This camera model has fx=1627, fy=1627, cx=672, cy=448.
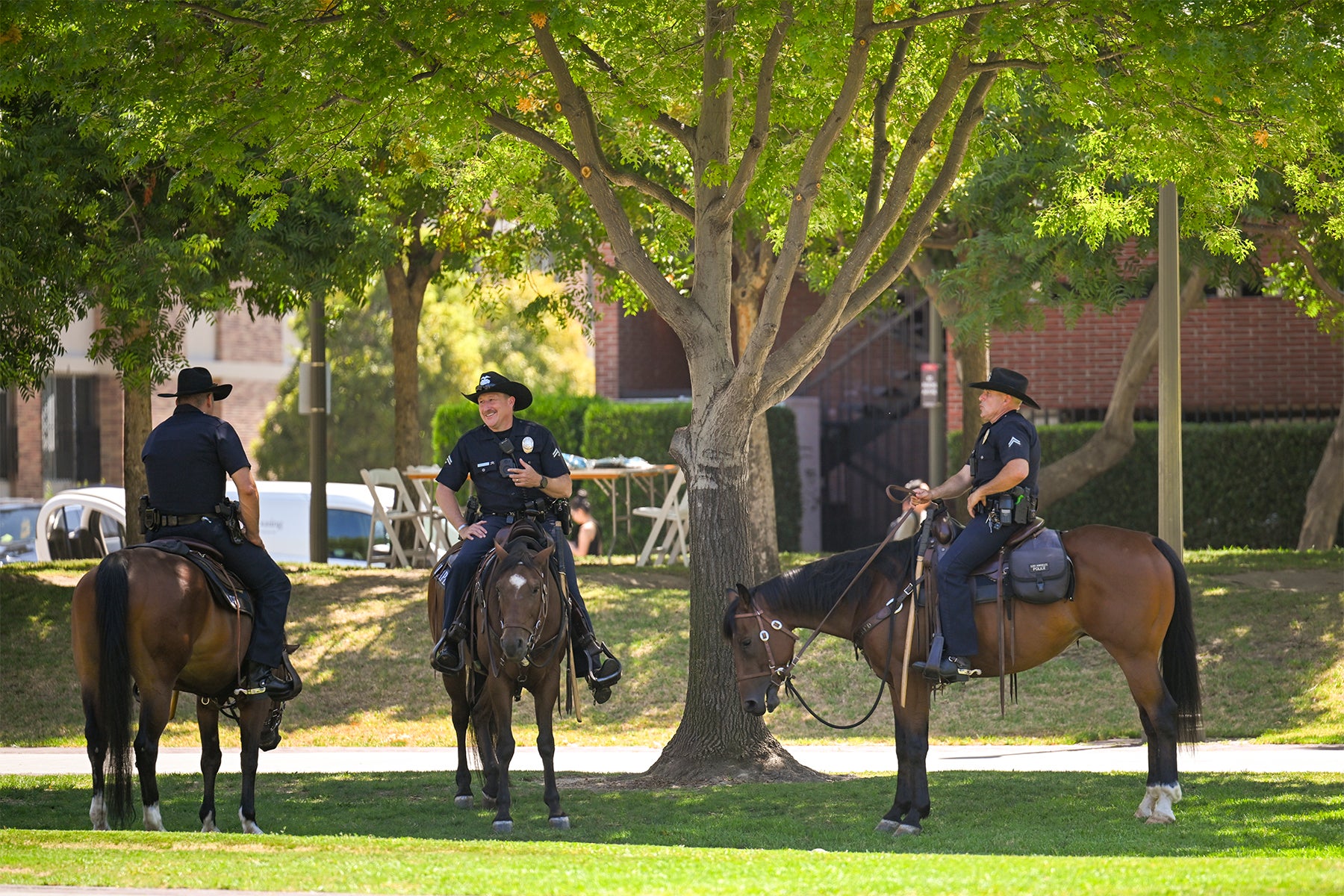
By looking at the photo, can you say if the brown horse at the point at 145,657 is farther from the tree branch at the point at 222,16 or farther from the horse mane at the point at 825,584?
the tree branch at the point at 222,16

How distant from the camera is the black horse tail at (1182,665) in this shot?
9.49 metres

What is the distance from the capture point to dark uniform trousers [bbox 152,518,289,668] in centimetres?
958

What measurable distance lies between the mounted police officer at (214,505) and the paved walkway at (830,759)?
9.80 ft

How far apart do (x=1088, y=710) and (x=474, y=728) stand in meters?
6.43

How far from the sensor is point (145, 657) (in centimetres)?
904

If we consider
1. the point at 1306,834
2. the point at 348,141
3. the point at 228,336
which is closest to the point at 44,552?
the point at 348,141

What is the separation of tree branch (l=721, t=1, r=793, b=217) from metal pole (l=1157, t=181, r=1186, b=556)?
3676 mm

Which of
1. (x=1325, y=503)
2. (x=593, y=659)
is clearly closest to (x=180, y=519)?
(x=593, y=659)

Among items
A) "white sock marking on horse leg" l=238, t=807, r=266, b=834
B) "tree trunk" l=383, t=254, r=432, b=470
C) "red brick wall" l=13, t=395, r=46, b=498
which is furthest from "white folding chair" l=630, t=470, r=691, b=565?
"red brick wall" l=13, t=395, r=46, b=498

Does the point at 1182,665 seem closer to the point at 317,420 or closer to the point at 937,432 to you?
the point at 937,432

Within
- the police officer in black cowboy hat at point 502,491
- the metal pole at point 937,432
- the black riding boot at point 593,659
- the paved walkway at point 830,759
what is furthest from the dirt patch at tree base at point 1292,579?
the police officer in black cowboy hat at point 502,491

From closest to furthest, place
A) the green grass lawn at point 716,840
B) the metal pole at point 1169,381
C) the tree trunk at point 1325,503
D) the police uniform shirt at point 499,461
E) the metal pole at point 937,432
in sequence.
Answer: the green grass lawn at point 716,840 → the police uniform shirt at point 499,461 → the metal pole at point 1169,381 → the metal pole at point 937,432 → the tree trunk at point 1325,503

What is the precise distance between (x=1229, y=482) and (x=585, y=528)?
9437mm

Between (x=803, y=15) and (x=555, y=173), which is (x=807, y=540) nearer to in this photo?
(x=555, y=173)
